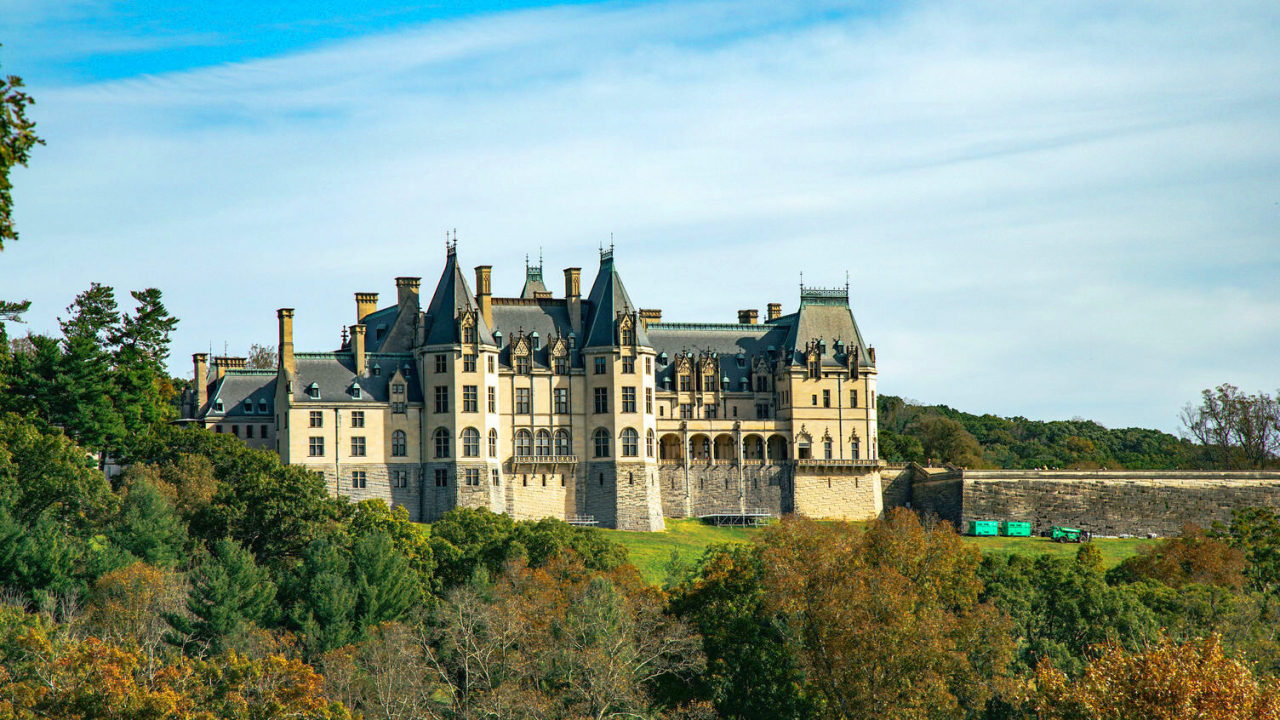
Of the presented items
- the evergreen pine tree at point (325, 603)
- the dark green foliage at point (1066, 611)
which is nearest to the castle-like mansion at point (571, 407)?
the evergreen pine tree at point (325, 603)

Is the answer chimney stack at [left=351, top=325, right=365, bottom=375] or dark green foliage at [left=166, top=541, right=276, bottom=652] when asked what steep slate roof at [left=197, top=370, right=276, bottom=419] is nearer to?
chimney stack at [left=351, top=325, right=365, bottom=375]

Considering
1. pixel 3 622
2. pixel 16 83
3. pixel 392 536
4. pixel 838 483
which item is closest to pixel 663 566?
pixel 392 536

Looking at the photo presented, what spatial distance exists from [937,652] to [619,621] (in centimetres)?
1051

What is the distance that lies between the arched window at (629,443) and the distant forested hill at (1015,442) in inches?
939

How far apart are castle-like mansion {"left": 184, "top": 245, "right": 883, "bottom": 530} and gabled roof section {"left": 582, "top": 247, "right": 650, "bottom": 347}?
9 centimetres

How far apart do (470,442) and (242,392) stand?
12.8 m

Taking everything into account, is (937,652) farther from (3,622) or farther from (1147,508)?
(1147,508)

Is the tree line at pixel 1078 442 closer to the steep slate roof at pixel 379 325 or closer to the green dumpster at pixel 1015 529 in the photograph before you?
the green dumpster at pixel 1015 529

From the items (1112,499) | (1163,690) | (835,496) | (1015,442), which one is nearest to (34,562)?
(1163,690)

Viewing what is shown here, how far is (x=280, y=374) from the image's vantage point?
77.7m

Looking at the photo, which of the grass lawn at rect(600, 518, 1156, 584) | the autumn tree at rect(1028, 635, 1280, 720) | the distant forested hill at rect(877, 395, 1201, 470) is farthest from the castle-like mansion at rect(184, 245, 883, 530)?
the autumn tree at rect(1028, 635, 1280, 720)

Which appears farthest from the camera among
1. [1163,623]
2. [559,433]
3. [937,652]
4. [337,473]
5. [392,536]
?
[559,433]

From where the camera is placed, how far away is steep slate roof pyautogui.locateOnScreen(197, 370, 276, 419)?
78938 millimetres

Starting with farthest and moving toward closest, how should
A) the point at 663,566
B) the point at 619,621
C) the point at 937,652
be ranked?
the point at 663,566
the point at 619,621
the point at 937,652
